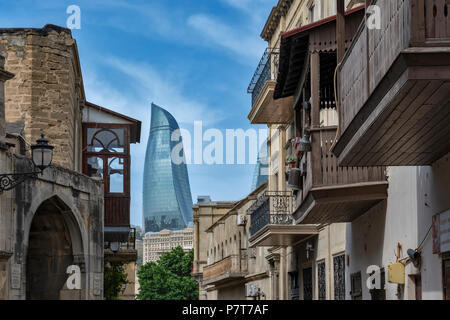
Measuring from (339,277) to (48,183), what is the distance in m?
7.36

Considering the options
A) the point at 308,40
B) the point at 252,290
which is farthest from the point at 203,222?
the point at 308,40

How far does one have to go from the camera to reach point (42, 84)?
86.3ft

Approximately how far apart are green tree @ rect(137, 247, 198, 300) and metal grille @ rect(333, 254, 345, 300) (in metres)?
73.4

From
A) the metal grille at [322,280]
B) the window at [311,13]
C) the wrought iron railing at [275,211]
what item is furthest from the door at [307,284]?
the window at [311,13]

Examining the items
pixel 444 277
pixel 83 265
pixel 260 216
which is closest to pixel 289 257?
pixel 260 216

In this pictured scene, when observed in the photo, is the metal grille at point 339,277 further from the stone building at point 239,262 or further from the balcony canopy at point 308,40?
the stone building at point 239,262

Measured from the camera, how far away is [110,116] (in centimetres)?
2858

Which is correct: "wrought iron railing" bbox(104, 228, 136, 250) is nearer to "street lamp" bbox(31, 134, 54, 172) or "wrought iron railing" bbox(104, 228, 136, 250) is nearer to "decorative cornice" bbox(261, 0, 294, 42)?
"decorative cornice" bbox(261, 0, 294, 42)

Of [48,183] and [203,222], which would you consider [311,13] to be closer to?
[48,183]

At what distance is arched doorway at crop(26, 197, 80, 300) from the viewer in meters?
22.8

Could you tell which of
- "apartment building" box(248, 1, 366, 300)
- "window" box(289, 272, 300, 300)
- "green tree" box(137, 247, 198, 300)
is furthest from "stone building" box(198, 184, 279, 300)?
"green tree" box(137, 247, 198, 300)

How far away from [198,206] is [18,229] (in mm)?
38779

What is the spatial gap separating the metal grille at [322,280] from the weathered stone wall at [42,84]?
29.3 ft

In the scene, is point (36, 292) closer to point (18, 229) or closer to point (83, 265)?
point (83, 265)
